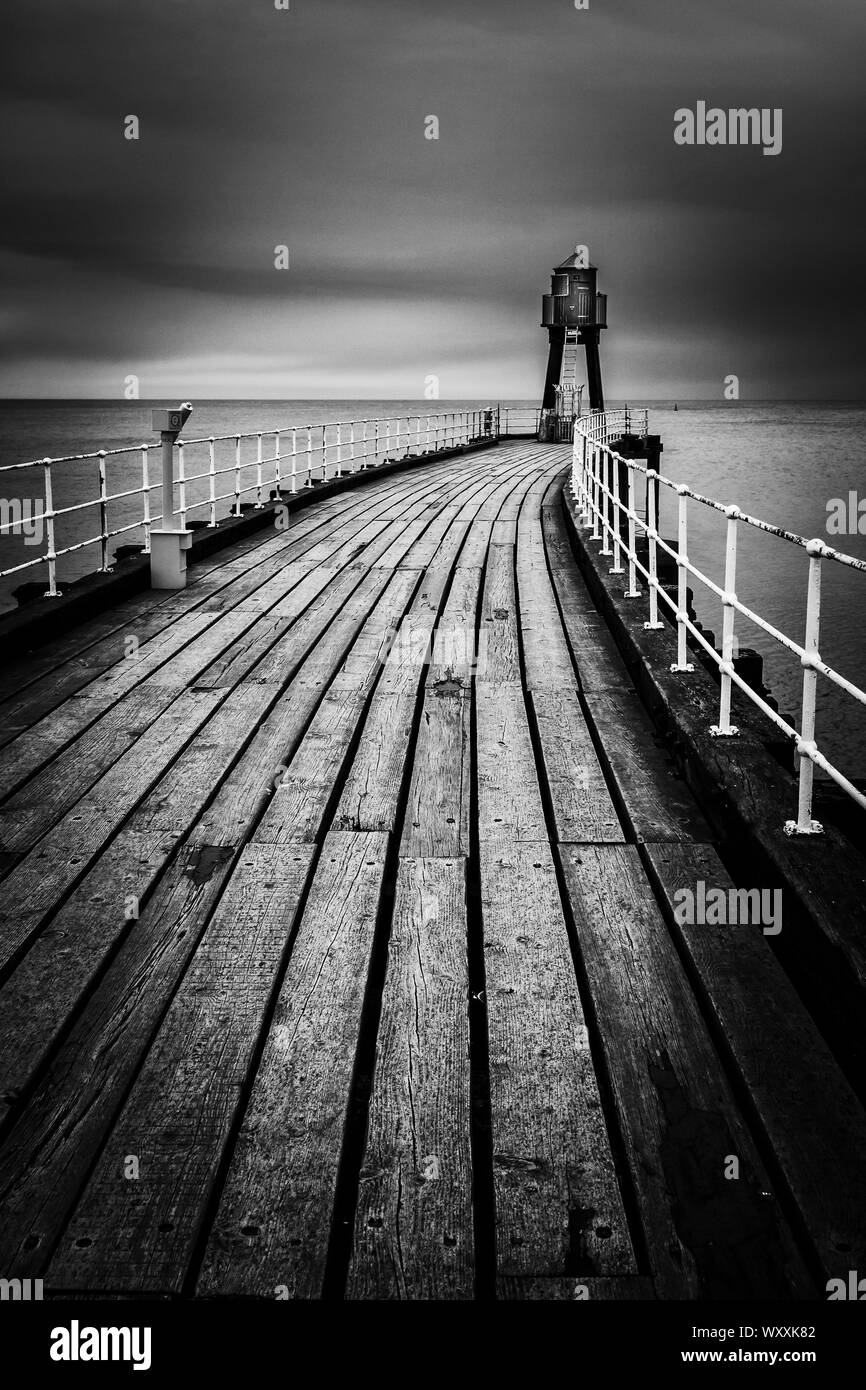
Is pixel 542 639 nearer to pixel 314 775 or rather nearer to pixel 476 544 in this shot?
pixel 314 775

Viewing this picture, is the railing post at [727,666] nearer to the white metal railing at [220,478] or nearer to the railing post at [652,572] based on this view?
the railing post at [652,572]

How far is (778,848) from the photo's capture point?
3416 mm

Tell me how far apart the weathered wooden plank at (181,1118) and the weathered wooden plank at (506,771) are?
940 mm

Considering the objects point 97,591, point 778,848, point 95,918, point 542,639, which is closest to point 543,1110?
point 778,848

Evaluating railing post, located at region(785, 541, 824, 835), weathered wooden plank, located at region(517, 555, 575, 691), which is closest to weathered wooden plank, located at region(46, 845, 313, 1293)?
railing post, located at region(785, 541, 824, 835)

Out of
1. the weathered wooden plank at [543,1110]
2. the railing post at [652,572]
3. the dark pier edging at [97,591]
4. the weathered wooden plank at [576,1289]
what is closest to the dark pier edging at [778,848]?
the railing post at [652,572]

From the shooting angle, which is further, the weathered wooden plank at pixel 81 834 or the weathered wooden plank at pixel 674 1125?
the weathered wooden plank at pixel 81 834

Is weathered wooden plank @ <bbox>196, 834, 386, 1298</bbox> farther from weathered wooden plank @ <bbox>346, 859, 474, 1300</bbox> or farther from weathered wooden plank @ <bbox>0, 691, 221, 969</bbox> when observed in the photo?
weathered wooden plank @ <bbox>0, 691, 221, 969</bbox>

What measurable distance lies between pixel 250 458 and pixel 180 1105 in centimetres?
8159

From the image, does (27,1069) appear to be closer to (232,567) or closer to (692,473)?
(232,567)

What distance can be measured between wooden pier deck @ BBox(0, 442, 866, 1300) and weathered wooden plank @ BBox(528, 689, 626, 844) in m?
0.02

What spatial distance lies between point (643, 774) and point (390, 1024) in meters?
2.16

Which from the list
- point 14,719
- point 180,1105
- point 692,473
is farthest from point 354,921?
point 692,473

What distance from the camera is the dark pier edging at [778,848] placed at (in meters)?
2.77
